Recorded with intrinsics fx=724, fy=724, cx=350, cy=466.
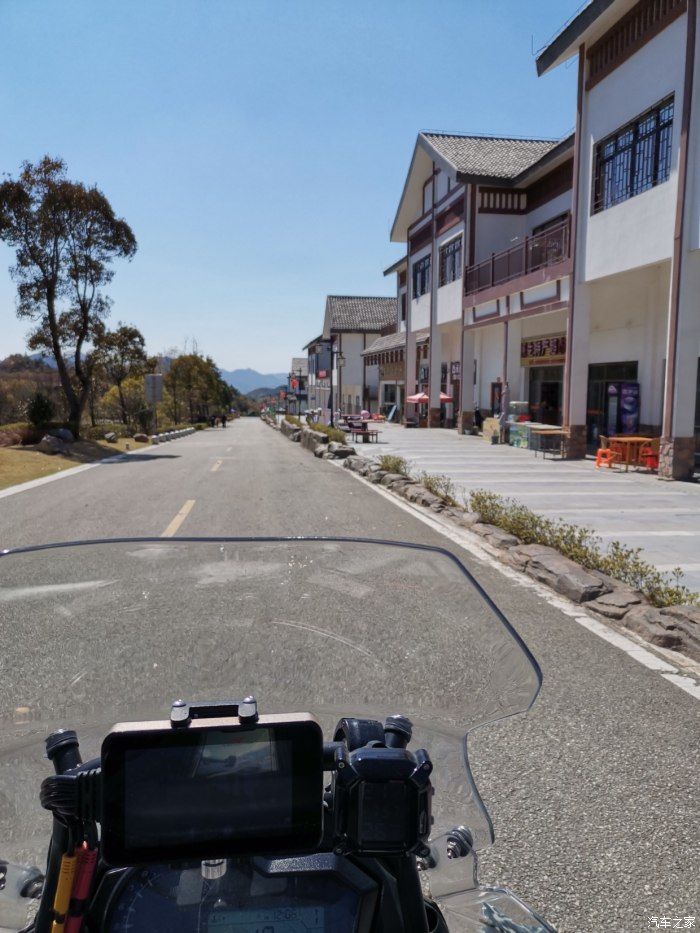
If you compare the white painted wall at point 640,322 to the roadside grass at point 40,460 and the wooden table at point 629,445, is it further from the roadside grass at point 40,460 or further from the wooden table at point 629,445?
the roadside grass at point 40,460

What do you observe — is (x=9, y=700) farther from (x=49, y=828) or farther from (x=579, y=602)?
(x=579, y=602)

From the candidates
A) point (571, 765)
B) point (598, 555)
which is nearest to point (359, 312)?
point (598, 555)

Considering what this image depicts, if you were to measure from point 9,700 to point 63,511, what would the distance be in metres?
9.95

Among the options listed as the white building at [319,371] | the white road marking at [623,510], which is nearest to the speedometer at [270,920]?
the white road marking at [623,510]

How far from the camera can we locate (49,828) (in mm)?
1691

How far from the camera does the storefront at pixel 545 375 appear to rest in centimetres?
2509

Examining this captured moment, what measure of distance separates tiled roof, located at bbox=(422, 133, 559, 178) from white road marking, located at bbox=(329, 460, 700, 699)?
2170 centimetres

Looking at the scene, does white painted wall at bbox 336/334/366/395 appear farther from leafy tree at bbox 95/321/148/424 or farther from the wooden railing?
the wooden railing

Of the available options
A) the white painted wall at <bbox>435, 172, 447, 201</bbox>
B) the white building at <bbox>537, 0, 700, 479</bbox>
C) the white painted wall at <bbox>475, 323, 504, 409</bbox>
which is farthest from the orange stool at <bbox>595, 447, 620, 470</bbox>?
the white painted wall at <bbox>435, 172, 447, 201</bbox>

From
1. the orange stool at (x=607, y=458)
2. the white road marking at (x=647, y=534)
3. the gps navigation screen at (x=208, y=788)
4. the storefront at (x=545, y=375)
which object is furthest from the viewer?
the storefront at (x=545, y=375)

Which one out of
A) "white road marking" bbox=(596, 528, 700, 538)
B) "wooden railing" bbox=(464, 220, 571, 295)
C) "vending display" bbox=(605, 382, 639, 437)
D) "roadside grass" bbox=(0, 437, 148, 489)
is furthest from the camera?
"wooden railing" bbox=(464, 220, 571, 295)

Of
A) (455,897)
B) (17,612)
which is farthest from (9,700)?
(455,897)

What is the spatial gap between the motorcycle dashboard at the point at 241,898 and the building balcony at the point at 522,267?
63.0ft

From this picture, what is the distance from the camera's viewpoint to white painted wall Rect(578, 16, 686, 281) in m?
14.3
